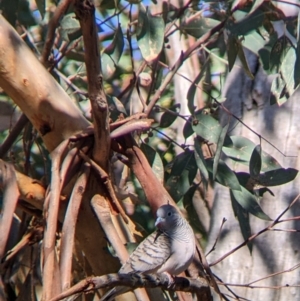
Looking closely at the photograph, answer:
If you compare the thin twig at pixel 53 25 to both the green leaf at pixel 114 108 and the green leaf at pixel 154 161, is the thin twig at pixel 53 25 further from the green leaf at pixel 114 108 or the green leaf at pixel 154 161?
the green leaf at pixel 154 161

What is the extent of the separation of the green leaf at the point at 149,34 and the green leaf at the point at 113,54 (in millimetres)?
149

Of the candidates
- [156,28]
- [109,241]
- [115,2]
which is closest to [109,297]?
[109,241]

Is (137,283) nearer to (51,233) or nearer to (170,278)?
(51,233)

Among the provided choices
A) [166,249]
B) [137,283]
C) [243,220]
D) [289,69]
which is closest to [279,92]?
[289,69]

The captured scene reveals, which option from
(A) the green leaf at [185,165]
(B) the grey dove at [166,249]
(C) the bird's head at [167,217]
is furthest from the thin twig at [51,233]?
(A) the green leaf at [185,165]

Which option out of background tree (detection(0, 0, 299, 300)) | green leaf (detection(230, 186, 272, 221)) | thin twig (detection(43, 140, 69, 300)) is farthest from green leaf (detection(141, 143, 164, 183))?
thin twig (detection(43, 140, 69, 300))

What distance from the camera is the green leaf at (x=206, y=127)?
2.57 meters

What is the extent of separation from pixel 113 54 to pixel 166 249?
0.77m

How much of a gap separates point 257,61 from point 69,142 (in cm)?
109

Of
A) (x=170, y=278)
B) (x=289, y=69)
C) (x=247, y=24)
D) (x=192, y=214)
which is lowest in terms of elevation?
(x=192, y=214)

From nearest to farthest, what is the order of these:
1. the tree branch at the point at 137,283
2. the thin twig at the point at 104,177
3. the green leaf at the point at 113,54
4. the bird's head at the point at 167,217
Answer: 1. the tree branch at the point at 137,283
2. the thin twig at the point at 104,177
3. the bird's head at the point at 167,217
4. the green leaf at the point at 113,54

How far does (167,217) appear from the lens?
2371mm

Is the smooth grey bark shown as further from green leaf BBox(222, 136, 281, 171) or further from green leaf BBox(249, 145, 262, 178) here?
green leaf BBox(249, 145, 262, 178)

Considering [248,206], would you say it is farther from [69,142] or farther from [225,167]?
[69,142]
